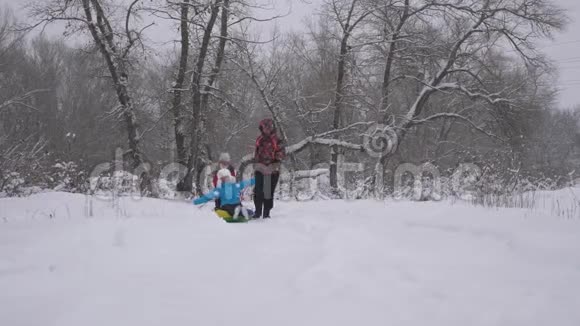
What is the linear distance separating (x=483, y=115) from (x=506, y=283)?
14760 millimetres

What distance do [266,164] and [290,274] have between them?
3500 mm

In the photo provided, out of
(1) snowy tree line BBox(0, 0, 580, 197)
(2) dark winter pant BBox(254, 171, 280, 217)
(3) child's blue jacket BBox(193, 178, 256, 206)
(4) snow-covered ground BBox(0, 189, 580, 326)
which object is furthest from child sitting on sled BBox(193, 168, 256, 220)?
(1) snowy tree line BBox(0, 0, 580, 197)

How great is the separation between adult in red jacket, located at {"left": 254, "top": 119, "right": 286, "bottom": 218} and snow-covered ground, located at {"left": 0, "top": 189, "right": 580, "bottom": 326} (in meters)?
1.92

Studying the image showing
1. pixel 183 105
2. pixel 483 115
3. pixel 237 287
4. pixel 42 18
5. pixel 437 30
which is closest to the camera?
pixel 237 287

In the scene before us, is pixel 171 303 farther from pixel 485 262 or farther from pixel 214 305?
pixel 485 262

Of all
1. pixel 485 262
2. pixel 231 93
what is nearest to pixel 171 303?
pixel 485 262

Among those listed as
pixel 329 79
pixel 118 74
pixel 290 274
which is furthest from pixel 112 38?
pixel 290 274

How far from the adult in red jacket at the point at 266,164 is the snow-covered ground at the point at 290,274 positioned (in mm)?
1918

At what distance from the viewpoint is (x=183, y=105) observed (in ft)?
38.7

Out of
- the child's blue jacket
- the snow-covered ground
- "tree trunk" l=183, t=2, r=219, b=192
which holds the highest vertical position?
"tree trunk" l=183, t=2, r=219, b=192

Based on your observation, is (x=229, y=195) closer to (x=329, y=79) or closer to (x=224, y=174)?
(x=224, y=174)

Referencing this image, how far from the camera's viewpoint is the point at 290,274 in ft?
8.43

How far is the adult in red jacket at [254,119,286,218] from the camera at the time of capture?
5.90m

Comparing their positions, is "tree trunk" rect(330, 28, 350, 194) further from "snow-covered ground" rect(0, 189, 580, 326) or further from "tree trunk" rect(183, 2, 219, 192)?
"snow-covered ground" rect(0, 189, 580, 326)
